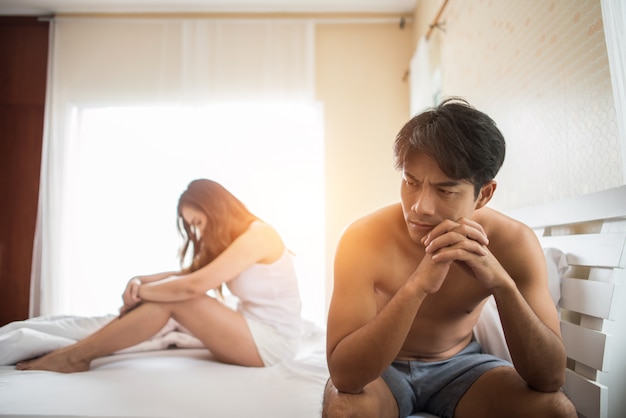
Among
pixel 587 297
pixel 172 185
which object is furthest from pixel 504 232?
pixel 172 185

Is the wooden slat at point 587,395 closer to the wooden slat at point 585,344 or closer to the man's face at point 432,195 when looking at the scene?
the wooden slat at point 585,344

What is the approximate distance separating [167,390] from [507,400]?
90 centimetres

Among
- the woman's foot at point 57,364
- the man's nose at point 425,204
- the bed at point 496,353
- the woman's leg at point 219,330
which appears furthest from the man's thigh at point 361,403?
the woman's foot at point 57,364

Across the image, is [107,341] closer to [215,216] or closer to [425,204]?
[215,216]

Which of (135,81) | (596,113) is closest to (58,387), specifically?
(596,113)

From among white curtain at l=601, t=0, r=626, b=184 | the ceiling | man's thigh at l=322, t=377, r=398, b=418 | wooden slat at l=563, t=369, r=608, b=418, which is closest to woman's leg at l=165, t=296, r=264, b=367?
man's thigh at l=322, t=377, r=398, b=418

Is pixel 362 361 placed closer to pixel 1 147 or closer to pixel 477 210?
pixel 477 210

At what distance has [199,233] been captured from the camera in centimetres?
182

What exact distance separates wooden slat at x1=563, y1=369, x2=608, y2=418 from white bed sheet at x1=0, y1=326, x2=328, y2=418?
0.64m

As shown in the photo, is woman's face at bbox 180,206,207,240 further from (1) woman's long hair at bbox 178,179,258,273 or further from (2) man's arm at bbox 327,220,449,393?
(2) man's arm at bbox 327,220,449,393

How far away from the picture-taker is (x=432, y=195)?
3.04 feet

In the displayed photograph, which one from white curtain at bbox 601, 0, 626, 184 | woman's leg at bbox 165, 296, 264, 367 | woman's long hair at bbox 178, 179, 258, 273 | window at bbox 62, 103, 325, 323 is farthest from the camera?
window at bbox 62, 103, 325, 323

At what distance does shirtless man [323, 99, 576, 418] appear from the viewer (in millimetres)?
875

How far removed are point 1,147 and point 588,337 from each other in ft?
14.0
